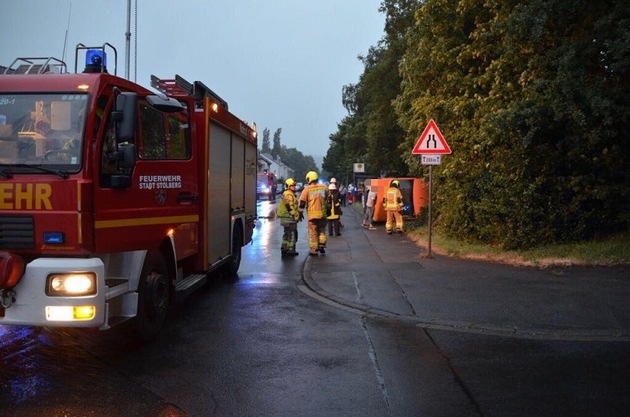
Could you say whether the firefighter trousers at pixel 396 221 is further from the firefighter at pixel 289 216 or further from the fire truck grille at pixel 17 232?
the fire truck grille at pixel 17 232

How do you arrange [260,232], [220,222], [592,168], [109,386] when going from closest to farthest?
1. [109,386]
2. [220,222]
3. [592,168]
4. [260,232]

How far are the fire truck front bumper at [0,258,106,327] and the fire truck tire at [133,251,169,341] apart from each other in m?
0.97

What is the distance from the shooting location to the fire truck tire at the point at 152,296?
592cm

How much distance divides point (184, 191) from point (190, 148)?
2.06 feet

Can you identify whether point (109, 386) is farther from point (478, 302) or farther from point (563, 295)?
point (563, 295)

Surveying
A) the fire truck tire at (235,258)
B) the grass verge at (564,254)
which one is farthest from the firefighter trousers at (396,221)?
the fire truck tire at (235,258)

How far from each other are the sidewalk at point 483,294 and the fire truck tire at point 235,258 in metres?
1.27

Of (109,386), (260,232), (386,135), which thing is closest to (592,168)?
(109,386)

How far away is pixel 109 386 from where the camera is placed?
188 inches

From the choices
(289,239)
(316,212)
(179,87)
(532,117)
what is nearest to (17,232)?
(179,87)

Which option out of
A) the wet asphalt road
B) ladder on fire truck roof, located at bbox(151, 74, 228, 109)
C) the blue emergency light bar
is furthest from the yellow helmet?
the blue emergency light bar

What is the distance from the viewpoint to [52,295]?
16.0ft

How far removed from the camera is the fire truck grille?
4992mm

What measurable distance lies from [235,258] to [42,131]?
225 inches
